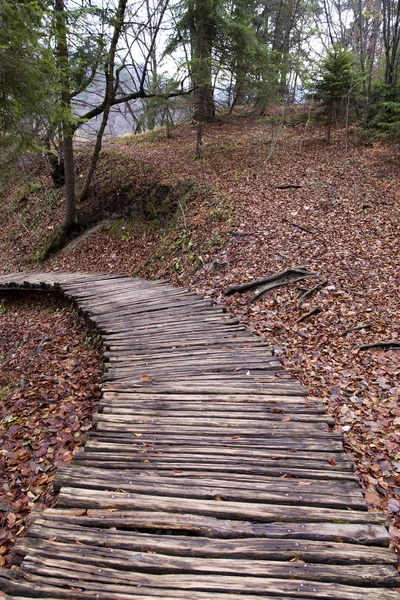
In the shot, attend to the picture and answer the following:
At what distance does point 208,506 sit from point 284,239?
25.6 feet

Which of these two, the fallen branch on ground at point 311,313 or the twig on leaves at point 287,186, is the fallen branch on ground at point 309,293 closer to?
the fallen branch on ground at point 311,313

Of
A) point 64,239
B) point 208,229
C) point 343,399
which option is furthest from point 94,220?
point 343,399

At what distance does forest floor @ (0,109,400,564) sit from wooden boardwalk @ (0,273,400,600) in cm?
80

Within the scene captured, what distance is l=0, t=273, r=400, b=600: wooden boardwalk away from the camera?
7.43 ft

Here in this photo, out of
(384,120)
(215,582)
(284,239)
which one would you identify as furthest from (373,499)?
(384,120)

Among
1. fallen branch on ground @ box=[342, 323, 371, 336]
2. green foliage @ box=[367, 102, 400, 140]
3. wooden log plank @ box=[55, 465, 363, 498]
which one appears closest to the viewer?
wooden log plank @ box=[55, 465, 363, 498]

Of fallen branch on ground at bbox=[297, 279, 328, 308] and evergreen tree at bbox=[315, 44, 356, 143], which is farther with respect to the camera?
evergreen tree at bbox=[315, 44, 356, 143]

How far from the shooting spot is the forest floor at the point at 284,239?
5.12 m

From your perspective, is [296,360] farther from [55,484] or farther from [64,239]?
[64,239]

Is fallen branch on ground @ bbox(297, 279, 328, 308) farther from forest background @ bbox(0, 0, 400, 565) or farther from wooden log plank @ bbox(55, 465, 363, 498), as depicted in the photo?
wooden log plank @ bbox(55, 465, 363, 498)

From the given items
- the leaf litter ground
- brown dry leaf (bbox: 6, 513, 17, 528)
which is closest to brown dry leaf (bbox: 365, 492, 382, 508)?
the leaf litter ground

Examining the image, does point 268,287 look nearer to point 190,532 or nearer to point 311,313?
point 311,313

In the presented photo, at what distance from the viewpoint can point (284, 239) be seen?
31.2ft

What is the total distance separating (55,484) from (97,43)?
498 inches
